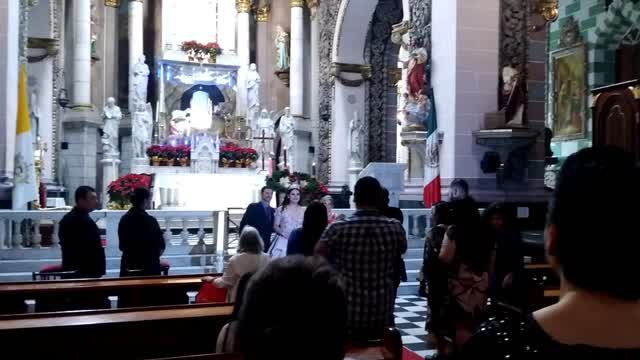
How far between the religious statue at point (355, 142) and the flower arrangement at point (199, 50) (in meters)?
6.10

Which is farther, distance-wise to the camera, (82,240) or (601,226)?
(82,240)

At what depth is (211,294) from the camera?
16.6 feet

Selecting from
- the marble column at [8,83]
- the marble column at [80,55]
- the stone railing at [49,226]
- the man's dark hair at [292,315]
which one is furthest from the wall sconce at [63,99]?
the man's dark hair at [292,315]

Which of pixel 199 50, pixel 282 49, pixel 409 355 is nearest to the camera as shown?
pixel 409 355

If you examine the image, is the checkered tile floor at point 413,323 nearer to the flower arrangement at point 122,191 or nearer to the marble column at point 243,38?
the flower arrangement at point 122,191

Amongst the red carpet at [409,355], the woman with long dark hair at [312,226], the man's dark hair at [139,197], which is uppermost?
the man's dark hair at [139,197]

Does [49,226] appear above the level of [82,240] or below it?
below

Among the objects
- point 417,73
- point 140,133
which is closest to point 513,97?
point 417,73

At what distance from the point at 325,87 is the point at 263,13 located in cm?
496

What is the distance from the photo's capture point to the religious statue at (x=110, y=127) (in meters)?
18.7

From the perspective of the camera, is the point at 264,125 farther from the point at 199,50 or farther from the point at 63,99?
the point at 63,99

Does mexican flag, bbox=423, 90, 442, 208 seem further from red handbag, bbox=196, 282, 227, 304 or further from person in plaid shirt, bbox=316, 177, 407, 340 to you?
person in plaid shirt, bbox=316, 177, 407, 340

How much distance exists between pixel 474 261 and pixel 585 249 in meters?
3.03

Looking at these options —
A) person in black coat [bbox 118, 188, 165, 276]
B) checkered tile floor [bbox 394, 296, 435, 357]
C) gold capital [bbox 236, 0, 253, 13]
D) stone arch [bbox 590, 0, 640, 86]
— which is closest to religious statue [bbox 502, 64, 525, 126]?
checkered tile floor [bbox 394, 296, 435, 357]
